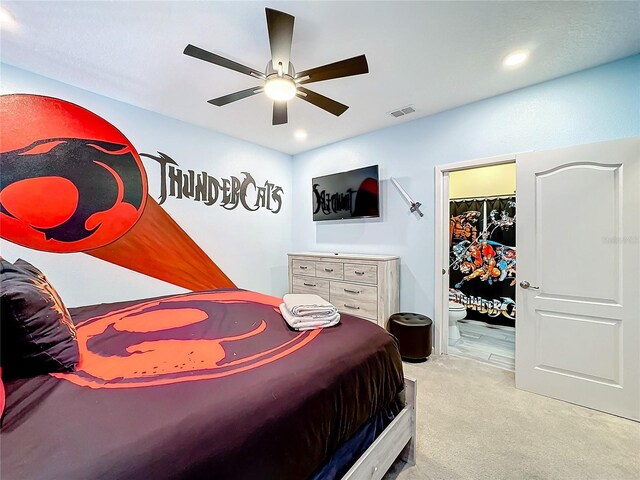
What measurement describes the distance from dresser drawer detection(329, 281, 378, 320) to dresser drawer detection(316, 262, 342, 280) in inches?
3.9

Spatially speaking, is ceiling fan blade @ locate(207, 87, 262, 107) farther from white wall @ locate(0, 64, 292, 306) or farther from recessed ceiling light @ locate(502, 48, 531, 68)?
recessed ceiling light @ locate(502, 48, 531, 68)

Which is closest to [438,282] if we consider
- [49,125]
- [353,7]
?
[353,7]

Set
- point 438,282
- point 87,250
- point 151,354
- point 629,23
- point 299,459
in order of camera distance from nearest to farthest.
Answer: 1. point 299,459
2. point 151,354
3. point 629,23
4. point 87,250
5. point 438,282

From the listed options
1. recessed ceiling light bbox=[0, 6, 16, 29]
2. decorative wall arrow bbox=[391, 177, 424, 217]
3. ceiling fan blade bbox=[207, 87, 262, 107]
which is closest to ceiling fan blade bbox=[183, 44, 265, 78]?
ceiling fan blade bbox=[207, 87, 262, 107]

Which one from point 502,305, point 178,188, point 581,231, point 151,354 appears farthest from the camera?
point 502,305

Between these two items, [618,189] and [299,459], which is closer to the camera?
[299,459]

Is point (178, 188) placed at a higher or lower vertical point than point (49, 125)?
lower

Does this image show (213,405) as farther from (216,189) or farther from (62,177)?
(216,189)

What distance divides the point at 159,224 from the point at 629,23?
4201 millimetres

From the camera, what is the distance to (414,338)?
2.76 meters

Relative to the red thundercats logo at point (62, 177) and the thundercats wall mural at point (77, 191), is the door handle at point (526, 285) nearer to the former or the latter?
the thundercats wall mural at point (77, 191)

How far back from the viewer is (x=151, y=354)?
1252 millimetres

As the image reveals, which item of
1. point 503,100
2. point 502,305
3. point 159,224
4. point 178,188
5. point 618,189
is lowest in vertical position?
point 502,305

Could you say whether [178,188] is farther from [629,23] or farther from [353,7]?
[629,23]
